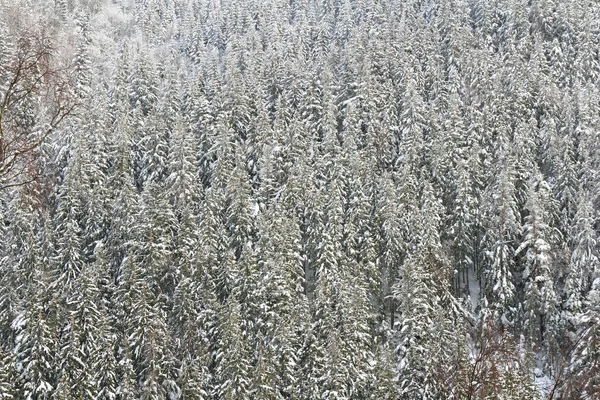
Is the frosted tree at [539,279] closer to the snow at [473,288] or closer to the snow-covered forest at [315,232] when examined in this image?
the snow-covered forest at [315,232]

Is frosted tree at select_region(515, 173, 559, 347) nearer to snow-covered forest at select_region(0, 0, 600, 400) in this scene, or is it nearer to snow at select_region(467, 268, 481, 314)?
snow-covered forest at select_region(0, 0, 600, 400)

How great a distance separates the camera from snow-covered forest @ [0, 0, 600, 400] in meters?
38.8

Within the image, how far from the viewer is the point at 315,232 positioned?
51.6 m

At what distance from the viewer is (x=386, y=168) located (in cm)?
6438

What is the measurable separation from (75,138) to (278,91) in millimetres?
30651

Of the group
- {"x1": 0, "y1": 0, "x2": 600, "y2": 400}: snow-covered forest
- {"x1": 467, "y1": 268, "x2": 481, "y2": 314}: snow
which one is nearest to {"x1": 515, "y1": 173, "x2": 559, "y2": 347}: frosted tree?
{"x1": 0, "y1": 0, "x2": 600, "y2": 400}: snow-covered forest

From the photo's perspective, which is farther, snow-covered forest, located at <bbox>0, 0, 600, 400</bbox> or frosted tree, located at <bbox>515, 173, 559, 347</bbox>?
frosted tree, located at <bbox>515, 173, 559, 347</bbox>

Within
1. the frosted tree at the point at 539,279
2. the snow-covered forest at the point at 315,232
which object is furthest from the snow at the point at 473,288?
the frosted tree at the point at 539,279

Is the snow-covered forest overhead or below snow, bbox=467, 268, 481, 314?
overhead

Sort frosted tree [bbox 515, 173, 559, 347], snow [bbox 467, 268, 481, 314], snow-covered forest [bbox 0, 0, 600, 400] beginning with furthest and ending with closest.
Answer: snow [bbox 467, 268, 481, 314], frosted tree [bbox 515, 173, 559, 347], snow-covered forest [bbox 0, 0, 600, 400]

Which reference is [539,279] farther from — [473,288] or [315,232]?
[315,232]

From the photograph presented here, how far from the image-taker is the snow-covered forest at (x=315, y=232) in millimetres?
38844

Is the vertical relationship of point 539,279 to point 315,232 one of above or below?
below

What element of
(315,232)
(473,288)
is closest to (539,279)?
(473,288)
